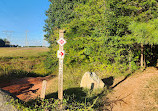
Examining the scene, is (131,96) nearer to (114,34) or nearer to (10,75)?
(114,34)

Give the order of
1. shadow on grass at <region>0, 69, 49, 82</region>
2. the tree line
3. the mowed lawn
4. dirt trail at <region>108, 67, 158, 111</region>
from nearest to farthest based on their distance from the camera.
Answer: dirt trail at <region>108, 67, 158, 111</region> < the tree line < shadow on grass at <region>0, 69, 49, 82</region> < the mowed lawn

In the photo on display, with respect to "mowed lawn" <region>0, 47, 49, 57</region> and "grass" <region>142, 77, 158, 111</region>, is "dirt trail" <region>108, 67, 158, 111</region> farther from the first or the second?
"mowed lawn" <region>0, 47, 49, 57</region>

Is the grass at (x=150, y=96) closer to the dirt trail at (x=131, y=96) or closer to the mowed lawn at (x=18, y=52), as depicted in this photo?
the dirt trail at (x=131, y=96)

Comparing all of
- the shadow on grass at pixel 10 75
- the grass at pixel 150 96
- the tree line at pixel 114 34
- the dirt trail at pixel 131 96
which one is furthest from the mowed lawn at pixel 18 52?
the grass at pixel 150 96

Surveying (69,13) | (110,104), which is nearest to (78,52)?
(69,13)

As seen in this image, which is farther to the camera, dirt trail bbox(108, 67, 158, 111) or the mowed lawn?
the mowed lawn

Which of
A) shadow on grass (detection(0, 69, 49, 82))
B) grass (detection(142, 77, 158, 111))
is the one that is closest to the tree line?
grass (detection(142, 77, 158, 111))

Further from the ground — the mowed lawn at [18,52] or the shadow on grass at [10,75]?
the mowed lawn at [18,52]

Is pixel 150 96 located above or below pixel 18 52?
below

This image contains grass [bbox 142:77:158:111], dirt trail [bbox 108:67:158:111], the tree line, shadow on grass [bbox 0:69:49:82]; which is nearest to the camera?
grass [bbox 142:77:158:111]

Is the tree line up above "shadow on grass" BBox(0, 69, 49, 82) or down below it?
above

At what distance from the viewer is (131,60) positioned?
39.7 ft

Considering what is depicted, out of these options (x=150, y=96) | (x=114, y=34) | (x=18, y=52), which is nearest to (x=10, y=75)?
(x=114, y=34)

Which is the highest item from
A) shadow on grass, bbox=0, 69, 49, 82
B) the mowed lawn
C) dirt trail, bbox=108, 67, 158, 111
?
the mowed lawn
